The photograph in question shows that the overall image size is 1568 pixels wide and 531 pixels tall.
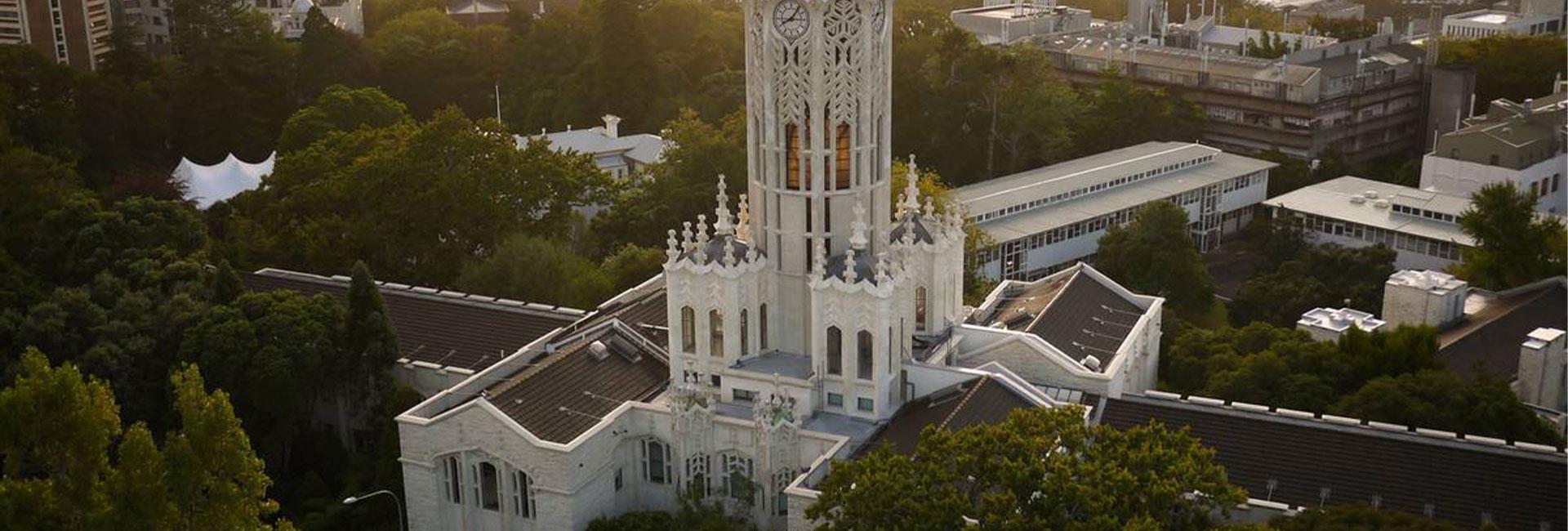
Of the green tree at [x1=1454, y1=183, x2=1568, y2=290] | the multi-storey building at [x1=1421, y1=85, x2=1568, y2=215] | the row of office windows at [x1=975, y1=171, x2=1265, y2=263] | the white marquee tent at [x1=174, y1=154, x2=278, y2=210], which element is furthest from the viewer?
the multi-storey building at [x1=1421, y1=85, x2=1568, y2=215]

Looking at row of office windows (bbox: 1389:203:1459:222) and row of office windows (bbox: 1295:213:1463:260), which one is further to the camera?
row of office windows (bbox: 1389:203:1459:222)

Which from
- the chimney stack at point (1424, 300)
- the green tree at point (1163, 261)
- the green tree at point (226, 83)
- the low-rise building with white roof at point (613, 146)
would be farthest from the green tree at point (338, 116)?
the chimney stack at point (1424, 300)

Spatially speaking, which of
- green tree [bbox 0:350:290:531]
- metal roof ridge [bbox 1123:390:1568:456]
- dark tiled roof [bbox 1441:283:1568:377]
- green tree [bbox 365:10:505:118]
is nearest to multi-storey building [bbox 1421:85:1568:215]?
dark tiled roof [bbox 1441:283:1568:377]

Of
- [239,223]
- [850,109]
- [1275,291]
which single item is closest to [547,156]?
[239,223]

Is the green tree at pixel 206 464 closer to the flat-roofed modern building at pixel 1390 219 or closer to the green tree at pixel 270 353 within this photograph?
the green tree at pixel 270 353

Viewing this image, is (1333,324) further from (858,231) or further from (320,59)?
(320,59)

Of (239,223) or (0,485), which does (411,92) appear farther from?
(0,485)

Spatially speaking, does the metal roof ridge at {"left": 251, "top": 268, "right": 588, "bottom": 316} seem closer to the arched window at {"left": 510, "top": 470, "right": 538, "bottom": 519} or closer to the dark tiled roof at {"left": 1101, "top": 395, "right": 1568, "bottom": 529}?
the arched window at {"left": 510, "top": 470, "right": 538, "bottom": 519}
